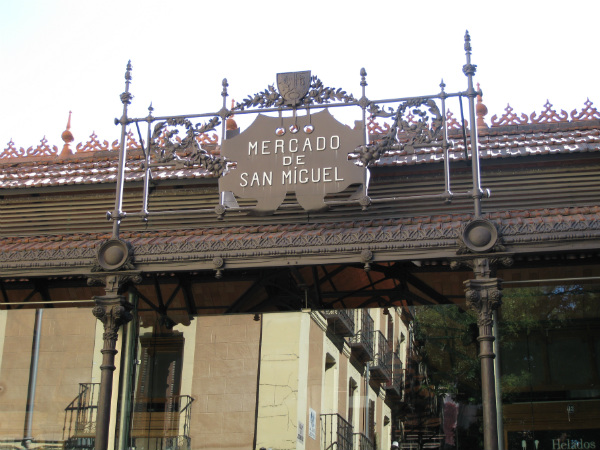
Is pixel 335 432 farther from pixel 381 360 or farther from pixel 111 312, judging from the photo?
pixel 111 312

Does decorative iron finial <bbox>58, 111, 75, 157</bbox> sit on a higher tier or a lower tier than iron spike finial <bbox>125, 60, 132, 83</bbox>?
higher

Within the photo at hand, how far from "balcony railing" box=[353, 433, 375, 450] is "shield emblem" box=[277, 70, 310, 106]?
527cm

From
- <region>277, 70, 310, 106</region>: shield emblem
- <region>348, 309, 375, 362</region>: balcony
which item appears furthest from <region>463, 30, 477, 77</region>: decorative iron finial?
<region>348, 309, 375, 362</region>: balcony

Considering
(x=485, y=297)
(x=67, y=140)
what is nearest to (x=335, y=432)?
(x=485, y=297)

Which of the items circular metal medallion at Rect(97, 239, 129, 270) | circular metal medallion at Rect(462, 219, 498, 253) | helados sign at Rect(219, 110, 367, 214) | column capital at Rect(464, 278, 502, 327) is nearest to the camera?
column capital at Rect(464, 278, 502, 327)

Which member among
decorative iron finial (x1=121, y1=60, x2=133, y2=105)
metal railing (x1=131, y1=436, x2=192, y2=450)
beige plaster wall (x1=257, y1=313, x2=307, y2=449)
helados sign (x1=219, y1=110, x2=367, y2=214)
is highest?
decorative iron finial (x1=121, y1=60, x2=133, y2=105)

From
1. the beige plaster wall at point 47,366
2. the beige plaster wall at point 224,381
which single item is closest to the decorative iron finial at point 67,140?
the beige plaster wall at point 47,366

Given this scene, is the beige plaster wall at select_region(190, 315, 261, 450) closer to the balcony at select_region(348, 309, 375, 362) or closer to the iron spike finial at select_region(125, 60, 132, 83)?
the balcony at select_region(348, 309, 375, 362)

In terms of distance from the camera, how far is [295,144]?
14359mm

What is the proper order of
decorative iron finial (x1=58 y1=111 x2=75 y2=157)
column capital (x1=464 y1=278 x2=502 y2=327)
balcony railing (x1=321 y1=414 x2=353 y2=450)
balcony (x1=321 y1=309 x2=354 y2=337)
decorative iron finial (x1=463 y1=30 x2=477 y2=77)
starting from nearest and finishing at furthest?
column capital (x1=464 y1=278 x2=502 y2=327) → decorative iron finial (x1=463 y1=30 x2=477 y2=77) → balcony railing (x1=321 y1=414 x2=353 y2=450) → balcony (x1=321 y1=309 x2=354 y2=337) → decorative iron finial (x1=58 y1=111 x2=75 y2=157)

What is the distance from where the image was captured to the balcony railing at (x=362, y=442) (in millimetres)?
13836

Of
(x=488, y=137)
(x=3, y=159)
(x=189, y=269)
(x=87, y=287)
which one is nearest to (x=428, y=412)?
(x=189, y=269)

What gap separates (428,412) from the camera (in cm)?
1401

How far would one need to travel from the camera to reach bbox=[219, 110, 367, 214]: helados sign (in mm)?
14086
